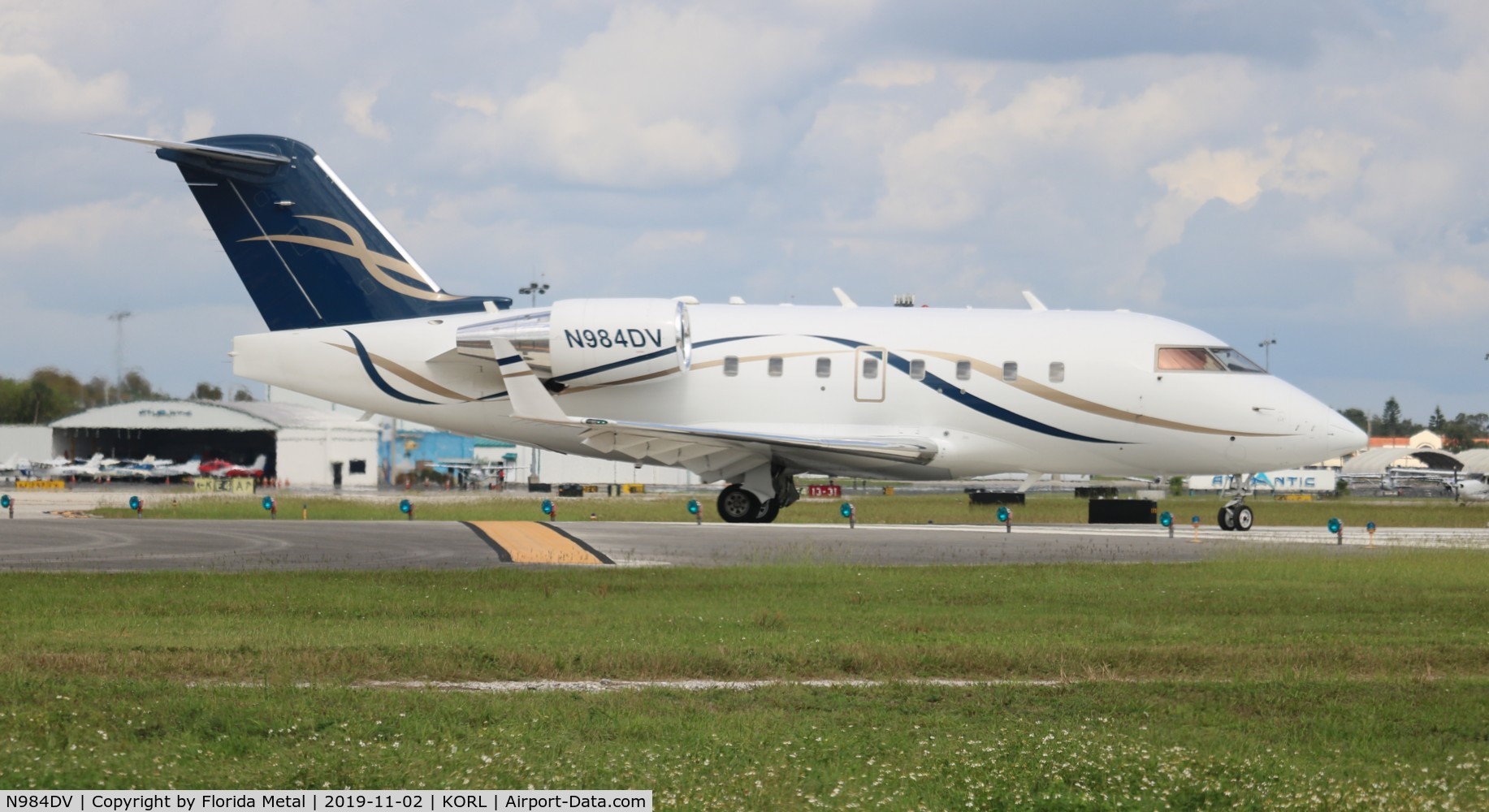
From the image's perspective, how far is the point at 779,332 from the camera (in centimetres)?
2816

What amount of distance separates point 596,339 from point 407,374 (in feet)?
13.1

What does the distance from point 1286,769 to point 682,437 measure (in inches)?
770

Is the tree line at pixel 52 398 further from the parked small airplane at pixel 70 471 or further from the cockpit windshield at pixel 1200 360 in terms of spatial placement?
the cockpit windshield at pixel 1200 360

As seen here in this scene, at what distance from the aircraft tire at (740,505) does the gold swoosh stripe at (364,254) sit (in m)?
6.70

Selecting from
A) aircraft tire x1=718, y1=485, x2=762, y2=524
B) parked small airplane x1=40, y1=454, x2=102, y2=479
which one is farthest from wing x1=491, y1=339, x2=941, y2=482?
parked small airplane x1=40, y1=454, x2=102, y2=479

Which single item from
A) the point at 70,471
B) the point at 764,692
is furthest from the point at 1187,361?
the point at 70,471

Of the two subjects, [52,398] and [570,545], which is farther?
[52,398]

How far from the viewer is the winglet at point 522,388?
27156 mm

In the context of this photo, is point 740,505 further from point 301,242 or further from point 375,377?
point 301,242

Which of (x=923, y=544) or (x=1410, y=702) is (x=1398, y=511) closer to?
(x=923, y=544)

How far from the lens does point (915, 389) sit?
1094 inches

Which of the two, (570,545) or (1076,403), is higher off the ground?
(1076,403)

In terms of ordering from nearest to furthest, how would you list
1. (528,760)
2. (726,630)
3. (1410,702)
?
(528,760)
(1410,702)
(726,630)

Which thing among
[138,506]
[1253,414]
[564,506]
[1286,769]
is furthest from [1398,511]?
[1286,769]
